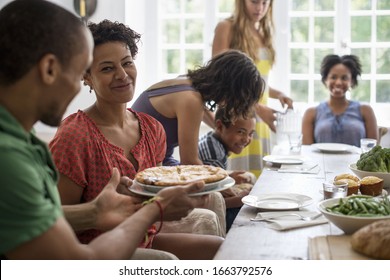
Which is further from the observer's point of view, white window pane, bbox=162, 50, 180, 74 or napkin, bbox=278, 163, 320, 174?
white window pane, bbox=162, 50, 180, 74

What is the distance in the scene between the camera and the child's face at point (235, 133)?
2840 mm

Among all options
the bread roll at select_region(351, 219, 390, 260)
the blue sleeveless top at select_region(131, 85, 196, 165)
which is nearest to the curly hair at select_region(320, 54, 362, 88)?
the blue sleeveless top at select_region(131, 85, 196, 165)

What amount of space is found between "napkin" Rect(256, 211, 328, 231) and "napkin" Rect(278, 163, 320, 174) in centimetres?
79

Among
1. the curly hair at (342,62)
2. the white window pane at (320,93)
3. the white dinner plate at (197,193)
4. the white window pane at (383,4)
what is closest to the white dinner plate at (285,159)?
the white dinner plate at (197,193)

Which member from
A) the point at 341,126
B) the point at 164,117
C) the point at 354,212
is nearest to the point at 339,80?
the point at 341,126

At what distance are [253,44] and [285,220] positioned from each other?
220 cm

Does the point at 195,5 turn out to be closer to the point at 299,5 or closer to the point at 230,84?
the point at 299,5

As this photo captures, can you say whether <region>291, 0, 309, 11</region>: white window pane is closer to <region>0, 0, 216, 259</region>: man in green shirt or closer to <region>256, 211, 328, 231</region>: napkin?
<region>256, 211, 328, 231</region>: napkin

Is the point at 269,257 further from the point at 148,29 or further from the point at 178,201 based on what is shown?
the point at 148,29

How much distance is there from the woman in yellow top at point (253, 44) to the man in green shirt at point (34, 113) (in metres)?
2.43

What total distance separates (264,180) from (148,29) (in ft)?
8.59

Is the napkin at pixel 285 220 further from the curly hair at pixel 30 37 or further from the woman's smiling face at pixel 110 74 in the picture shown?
the curly hair at pixel 30 37

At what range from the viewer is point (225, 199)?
8.71ft

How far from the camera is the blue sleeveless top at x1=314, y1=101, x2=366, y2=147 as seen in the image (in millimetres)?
3807
